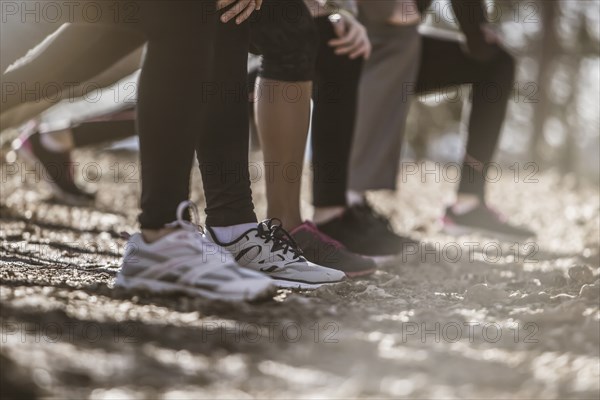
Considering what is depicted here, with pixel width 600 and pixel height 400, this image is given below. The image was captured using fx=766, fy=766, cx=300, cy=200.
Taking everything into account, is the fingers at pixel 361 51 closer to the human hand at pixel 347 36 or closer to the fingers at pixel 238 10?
the human hand at pixel 347 36

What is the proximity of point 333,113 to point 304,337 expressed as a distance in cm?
184

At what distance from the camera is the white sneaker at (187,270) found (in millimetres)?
2025

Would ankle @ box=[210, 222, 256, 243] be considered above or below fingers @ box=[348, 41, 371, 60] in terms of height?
below

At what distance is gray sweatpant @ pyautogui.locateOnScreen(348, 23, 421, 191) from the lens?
4.12 metres

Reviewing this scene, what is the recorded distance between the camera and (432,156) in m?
17.4

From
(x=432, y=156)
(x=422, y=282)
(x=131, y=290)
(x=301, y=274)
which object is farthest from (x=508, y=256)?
(x=432, y=156)

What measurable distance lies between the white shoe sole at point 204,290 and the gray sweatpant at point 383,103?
6.86 ft

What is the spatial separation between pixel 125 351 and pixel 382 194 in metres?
5.08

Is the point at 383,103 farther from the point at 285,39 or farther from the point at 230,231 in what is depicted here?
the point at 230,231

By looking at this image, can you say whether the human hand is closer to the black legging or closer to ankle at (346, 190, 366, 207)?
ankle at (346, 190, 366, 207)

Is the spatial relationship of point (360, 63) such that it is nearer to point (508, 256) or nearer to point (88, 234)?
point (508, 256)

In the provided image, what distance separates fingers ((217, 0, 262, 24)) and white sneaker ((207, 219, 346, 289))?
0.66 metres

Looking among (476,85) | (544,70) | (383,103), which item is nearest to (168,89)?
(383,103)

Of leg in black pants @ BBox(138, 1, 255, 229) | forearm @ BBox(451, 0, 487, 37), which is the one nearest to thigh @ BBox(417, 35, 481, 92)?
forearm @ BBox(451, 0, 487, 37)
